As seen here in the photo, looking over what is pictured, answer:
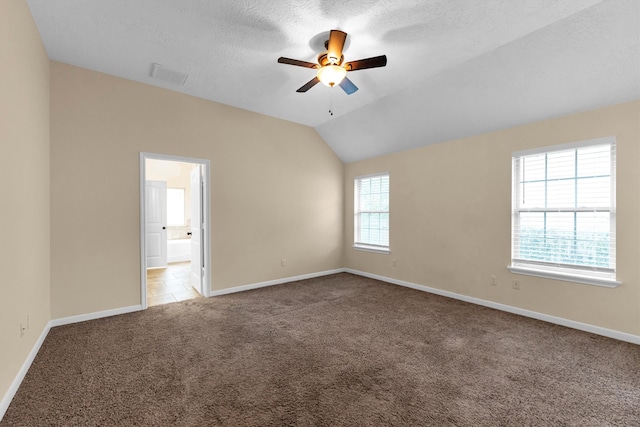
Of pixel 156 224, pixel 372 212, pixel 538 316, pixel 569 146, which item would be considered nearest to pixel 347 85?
pixel 569 146

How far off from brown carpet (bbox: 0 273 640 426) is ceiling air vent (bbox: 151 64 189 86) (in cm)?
298

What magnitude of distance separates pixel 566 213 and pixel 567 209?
64 mm

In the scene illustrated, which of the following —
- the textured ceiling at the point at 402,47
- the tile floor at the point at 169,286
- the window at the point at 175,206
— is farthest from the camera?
the window at the point at 175,206

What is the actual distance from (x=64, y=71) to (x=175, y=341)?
10.7 feet

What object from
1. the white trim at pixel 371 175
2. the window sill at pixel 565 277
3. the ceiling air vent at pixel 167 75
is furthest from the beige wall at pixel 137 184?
the window sill at pixel 565 277

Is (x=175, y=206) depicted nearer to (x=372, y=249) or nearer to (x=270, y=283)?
(x=270, y=283)

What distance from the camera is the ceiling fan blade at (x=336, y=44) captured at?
232 cm

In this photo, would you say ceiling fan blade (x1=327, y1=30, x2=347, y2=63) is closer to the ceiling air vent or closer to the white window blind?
the ceiling air vent

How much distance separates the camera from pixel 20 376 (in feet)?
6.97

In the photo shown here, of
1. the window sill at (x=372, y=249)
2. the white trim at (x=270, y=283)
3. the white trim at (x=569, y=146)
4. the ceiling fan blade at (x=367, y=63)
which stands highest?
the ceiling fan blade at (x=367, y=63)

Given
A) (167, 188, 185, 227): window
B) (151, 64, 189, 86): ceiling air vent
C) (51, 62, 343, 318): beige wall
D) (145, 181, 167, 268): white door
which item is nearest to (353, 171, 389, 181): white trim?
(51, 62, 343, 318): beige wall

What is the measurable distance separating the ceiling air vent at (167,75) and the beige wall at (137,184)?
1.16ft

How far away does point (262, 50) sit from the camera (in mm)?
2898

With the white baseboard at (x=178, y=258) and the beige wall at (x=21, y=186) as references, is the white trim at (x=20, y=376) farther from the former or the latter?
the white baseboard at (x=178, y=258)
